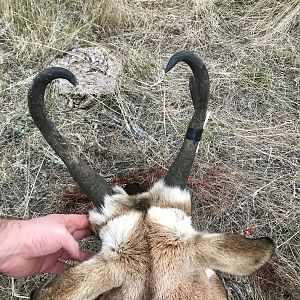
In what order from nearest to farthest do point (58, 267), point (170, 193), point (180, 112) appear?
1. point (170, 193)
2. point (58, 267)
3. point (180, 112)

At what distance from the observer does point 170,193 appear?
135 inches

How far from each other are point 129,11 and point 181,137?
5.30 feet

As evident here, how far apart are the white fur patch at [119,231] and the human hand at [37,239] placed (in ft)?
1.41

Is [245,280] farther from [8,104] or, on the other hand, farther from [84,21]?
[84,21]

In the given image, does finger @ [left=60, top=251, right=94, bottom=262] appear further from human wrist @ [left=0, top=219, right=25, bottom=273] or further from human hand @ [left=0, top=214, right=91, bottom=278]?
human wrist @ [left=0, top=219, right=25, bottom=273]

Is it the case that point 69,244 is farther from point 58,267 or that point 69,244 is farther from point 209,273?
point 209,273

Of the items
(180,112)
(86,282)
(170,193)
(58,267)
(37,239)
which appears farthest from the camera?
(180,112)

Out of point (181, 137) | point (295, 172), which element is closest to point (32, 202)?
point (181, 137)

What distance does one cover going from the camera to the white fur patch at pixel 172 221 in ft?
10.6

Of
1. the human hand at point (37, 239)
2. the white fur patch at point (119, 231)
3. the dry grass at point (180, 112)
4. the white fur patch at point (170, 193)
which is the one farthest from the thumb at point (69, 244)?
the dry grass at point (180, 112)

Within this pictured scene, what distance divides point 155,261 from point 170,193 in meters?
0.45

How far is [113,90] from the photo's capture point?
5.36 metres

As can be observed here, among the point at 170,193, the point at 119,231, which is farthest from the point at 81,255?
the point at 170,193

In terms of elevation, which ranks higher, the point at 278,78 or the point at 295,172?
the point at 278,78
